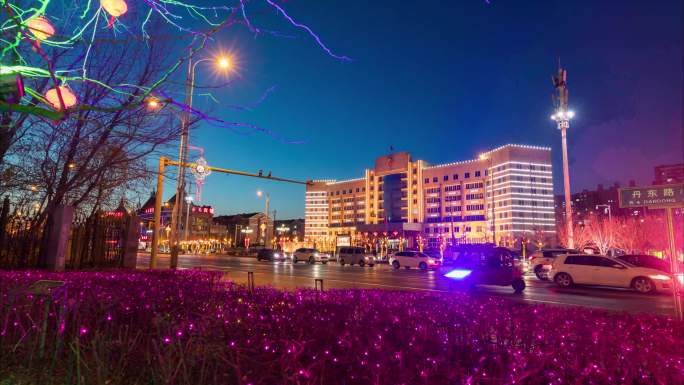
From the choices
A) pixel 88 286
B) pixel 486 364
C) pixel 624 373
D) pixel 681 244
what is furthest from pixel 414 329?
pixel 681 244

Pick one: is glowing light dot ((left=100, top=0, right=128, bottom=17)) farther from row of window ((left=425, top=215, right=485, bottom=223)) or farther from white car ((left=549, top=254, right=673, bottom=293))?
row of window ((left=425, top=215, right=485, bottom=223))

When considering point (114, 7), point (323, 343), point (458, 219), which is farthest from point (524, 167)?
point (114, 7)

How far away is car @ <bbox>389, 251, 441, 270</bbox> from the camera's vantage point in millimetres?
37281

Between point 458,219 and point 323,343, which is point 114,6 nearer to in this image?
point 323,343

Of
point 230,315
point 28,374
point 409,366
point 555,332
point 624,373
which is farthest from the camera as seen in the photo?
point 230,315

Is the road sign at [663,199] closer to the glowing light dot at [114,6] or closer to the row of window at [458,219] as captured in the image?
the glowing light dot at [114,6]

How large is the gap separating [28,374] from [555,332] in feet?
20.1

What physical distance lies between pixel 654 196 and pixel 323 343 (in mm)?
8684

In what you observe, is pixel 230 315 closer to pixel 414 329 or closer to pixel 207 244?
pixel 414 329

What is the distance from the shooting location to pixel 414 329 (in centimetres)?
533

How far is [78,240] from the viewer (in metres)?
15.3

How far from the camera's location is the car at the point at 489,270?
17.2 meters

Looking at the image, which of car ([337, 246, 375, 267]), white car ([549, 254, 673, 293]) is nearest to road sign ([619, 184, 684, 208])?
white car ([549, 254, 673, 293])

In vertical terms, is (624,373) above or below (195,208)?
below
